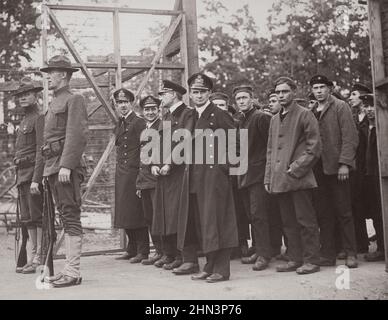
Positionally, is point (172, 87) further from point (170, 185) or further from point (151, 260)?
point (151, 260)

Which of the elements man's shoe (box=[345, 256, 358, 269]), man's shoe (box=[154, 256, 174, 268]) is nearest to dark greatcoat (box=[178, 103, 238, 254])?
man's shoe (box=[154, 256, 174, 268])

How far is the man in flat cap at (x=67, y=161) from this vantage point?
229 inches

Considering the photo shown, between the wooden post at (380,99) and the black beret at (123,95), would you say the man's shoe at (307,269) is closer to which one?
the wooden post at (380,99)

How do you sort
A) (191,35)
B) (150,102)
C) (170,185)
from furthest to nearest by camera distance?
(191,35) < (150,102) < (170,185)

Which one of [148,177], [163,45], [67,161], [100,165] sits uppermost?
[163,45]

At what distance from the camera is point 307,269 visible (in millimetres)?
6012

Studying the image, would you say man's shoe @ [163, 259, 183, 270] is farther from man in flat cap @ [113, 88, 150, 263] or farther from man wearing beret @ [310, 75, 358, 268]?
man wearing beret @ [310, 75, 358, 268]

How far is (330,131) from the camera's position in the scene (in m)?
6.56

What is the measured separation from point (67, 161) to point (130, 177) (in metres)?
1.97

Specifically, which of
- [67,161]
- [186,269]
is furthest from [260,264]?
[67,161]

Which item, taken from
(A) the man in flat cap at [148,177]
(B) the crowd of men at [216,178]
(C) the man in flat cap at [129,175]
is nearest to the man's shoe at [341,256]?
(B) the crowd of men at [216,178]

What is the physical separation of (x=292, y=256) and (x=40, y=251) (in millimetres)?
3036

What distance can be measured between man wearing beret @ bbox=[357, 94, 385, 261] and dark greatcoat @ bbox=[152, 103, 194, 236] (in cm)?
227

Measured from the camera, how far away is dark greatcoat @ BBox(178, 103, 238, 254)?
232 inches
